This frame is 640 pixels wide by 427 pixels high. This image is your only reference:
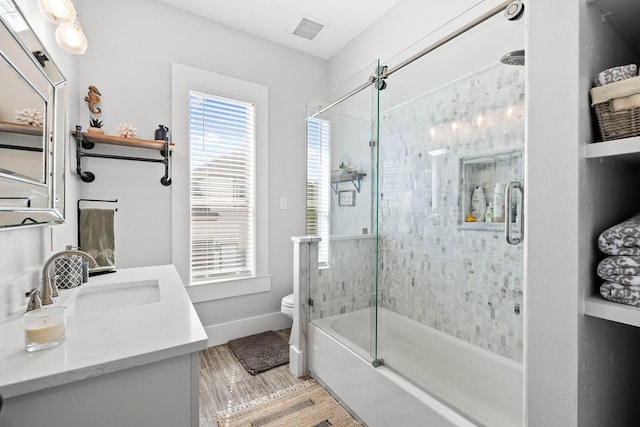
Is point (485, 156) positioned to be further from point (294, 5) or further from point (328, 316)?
point (294, 5)

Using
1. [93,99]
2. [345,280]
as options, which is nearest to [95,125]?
[93,99]

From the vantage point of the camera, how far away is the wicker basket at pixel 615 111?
622mm

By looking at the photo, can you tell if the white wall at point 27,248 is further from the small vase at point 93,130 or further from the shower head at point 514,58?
the shower head at point 514,58

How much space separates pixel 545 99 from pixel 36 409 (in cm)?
138

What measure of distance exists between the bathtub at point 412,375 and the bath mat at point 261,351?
344 mm

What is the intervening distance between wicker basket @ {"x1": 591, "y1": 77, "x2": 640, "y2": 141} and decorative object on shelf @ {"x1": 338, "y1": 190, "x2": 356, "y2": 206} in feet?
4.61

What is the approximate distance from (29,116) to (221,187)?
1500mm

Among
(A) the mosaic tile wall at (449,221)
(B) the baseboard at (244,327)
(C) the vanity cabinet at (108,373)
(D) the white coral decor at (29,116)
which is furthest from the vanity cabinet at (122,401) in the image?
(B) the baseboard at (244,327)

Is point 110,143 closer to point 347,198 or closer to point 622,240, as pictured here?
point 347,198

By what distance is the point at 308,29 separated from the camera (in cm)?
264

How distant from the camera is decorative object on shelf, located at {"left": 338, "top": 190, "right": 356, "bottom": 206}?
2027mm

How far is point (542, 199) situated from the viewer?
731 mm

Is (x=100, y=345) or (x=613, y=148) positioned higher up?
(x=613, y=148)

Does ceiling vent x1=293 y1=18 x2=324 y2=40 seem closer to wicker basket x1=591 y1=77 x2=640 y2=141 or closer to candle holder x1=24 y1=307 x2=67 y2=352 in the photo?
wicker basket x1=591 y1=77 x2=640 y2=141
